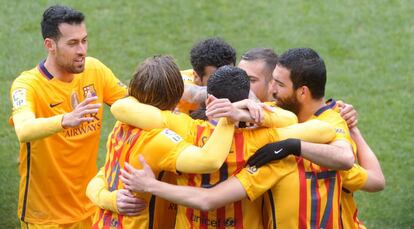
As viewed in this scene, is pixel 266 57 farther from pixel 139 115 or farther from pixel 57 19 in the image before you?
pixel 57 19

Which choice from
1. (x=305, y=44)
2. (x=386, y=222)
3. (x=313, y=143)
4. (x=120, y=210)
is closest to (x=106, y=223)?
(x=120, y=210)

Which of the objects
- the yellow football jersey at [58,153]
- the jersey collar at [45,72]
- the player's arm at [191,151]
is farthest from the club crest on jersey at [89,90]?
the player's arm at [191,151]

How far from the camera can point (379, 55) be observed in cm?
1176

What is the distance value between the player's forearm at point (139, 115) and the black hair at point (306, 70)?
89 cm

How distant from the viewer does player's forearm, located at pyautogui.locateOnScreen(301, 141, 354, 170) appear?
4617 millimetres

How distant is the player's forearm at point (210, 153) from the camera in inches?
175

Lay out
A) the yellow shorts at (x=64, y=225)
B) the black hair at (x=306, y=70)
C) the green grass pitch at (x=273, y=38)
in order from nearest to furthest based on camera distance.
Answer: the black hair at (x=306, y=70) < the yellow shorts at (x=64, y=225) < the green grass pitch at (x=273, y=38)

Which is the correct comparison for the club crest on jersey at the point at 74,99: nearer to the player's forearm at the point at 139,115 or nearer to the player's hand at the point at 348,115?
the player's forearm at the point at 139,115

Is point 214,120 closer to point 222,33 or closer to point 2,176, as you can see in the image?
point 2,176

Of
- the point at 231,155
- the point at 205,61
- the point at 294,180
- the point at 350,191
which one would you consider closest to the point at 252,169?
the point at 231,155

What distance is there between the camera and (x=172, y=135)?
461 cm

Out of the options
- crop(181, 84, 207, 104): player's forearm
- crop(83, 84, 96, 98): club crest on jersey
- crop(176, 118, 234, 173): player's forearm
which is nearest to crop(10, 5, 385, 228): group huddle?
crop(176, 118, 234, 173): player's forearm

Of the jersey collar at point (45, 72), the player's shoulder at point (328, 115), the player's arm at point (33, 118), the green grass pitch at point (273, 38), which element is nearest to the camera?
the player's shoulder at point (328, 115)

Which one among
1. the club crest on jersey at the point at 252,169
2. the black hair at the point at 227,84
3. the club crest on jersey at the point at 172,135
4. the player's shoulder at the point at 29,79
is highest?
the black hair at the point at 227,84
